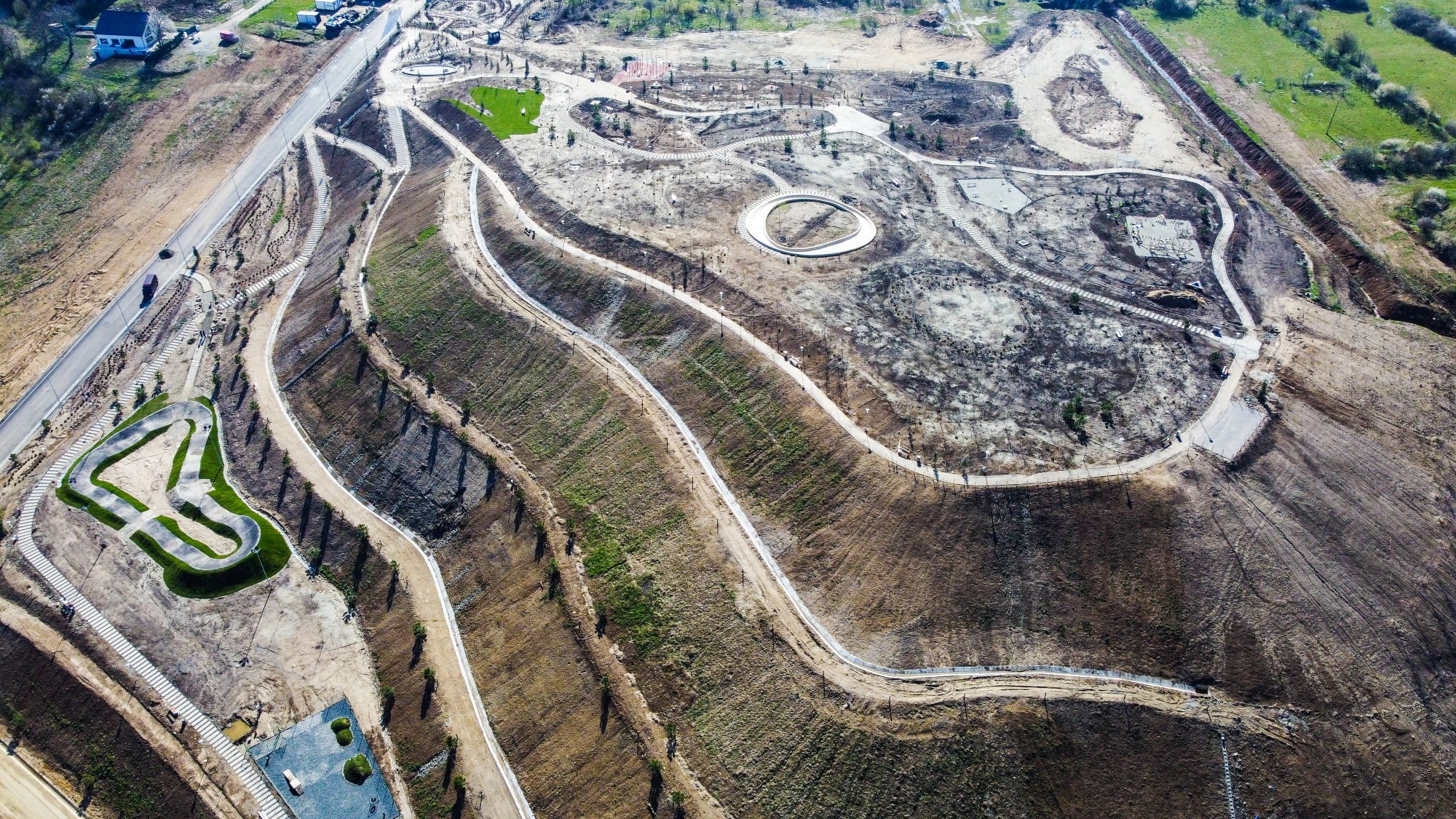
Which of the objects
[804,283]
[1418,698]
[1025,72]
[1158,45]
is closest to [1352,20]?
[1158,45]

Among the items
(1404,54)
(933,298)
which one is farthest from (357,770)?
(1404,54)

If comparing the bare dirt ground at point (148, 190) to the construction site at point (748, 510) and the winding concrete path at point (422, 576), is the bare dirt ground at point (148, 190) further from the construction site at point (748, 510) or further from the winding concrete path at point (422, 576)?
the winding concrete path at point (422, 576)

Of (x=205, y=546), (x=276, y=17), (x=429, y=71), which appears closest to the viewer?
(x=205, y=546)

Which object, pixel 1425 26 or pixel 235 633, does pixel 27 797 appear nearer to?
pixel 235 633

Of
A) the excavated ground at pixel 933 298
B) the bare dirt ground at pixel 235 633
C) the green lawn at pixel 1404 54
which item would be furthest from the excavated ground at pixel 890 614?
the green lawn at pixel 1404 54

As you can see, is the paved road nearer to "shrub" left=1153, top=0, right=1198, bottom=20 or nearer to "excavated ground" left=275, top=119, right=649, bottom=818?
"excavated ground" left=275, top=119, right=649, bottom=818

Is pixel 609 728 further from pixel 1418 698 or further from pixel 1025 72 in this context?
pixel 1025 72
